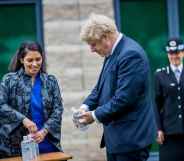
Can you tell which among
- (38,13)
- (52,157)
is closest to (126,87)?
(52,157)

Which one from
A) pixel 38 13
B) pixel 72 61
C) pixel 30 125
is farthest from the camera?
pixel 38 13

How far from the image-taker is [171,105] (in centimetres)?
762

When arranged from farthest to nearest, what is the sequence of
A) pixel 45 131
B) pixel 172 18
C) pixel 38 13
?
pixel 172 18 → pixel 38 13 → pixel 45 131

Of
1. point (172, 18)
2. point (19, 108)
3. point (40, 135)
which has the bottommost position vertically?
point (40, 135)

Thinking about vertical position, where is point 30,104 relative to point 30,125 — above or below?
above

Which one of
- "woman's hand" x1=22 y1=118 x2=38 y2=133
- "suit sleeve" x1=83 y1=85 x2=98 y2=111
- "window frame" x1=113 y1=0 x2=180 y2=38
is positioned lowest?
"woman's hand" x1=22 y1=118 x2=38 y2=133

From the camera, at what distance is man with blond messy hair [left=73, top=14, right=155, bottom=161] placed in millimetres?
5422

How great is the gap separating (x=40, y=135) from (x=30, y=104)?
0.29m

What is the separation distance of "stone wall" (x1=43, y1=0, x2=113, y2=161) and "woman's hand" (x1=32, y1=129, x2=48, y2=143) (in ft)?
6.96

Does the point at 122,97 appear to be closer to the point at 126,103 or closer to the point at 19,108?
the point at 126,103

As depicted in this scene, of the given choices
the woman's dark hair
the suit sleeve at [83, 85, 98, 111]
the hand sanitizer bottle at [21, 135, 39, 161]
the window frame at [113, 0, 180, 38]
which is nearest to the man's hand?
the suit sleeve at [83, 85, 98, 111]

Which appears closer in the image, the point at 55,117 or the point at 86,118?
the point at 86,118

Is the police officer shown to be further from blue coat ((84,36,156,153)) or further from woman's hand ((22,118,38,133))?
blue coat ((84,36,156,153))

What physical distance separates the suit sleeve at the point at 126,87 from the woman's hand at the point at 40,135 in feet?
2.91
